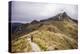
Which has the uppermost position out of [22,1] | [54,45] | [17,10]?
[22,1]

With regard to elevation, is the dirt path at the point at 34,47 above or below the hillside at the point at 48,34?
below

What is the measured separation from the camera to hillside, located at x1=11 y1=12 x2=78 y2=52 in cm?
167

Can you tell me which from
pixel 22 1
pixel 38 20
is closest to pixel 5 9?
pixel 22 1

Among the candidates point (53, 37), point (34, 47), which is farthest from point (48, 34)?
point (34, 47)

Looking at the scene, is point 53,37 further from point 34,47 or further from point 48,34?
point 34,47

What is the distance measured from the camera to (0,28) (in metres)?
1.63

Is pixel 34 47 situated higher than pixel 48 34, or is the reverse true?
pixel 48 34

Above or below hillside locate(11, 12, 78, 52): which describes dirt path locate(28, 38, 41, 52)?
below

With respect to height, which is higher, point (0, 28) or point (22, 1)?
point (22, 1)

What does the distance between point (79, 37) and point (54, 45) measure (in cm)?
35

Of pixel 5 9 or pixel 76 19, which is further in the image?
pixel 76 19

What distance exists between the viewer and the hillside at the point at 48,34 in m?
1.67

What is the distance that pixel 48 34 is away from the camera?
1.75 meters

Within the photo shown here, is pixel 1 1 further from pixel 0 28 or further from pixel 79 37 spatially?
pixel 79 37
